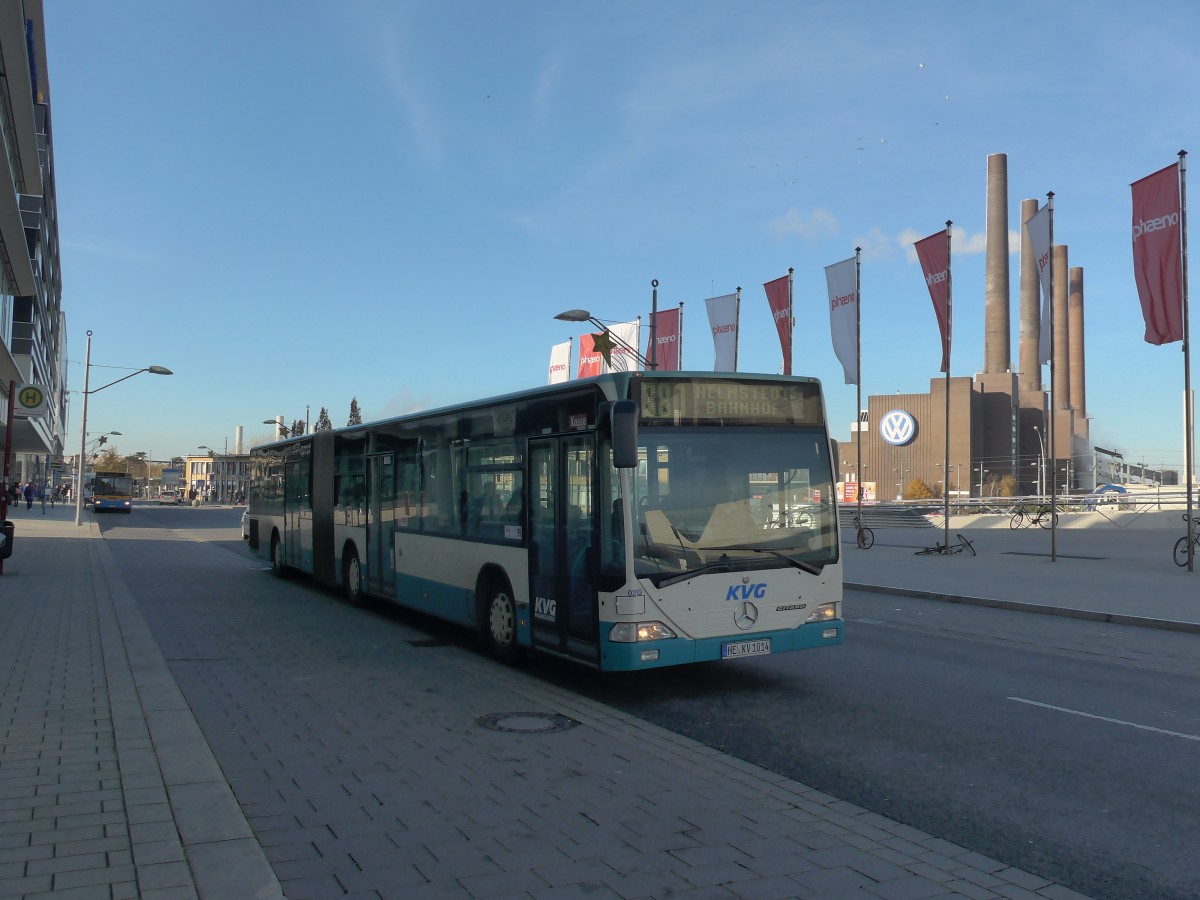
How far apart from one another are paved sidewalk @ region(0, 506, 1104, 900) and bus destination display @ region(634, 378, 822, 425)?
2.60m

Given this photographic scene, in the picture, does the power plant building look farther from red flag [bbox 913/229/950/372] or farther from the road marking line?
the road marking line

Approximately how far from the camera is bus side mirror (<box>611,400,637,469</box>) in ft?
26.0

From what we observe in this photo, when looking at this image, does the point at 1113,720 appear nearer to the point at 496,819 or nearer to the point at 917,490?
the point at 496,819

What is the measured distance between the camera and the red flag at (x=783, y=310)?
28.2 meters

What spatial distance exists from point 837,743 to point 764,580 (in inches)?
75.0

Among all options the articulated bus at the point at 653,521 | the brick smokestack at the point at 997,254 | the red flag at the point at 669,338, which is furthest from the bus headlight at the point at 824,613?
the brick smokestack at the point at 997,254

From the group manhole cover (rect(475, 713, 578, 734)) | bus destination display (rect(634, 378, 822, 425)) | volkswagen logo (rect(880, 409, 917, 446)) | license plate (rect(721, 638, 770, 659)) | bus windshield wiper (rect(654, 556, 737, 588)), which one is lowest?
manhole cover (rect(475, 713, 578, 734))

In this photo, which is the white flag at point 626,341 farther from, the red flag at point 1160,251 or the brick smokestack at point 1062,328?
the brick smokestack at point 1062,328

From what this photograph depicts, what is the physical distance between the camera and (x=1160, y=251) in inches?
805

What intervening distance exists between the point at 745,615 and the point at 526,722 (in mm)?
2184

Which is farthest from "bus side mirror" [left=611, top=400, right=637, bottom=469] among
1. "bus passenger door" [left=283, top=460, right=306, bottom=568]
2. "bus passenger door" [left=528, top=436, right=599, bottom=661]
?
"bus passenger door" [left=283, top=460, right=306, bottom=568]

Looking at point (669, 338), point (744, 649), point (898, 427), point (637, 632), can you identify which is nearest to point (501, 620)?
point (637, 632)

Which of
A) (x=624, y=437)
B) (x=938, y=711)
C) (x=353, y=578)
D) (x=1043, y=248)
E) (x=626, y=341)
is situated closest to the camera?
(x=624, y=437)

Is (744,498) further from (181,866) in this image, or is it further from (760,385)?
(181,866)
